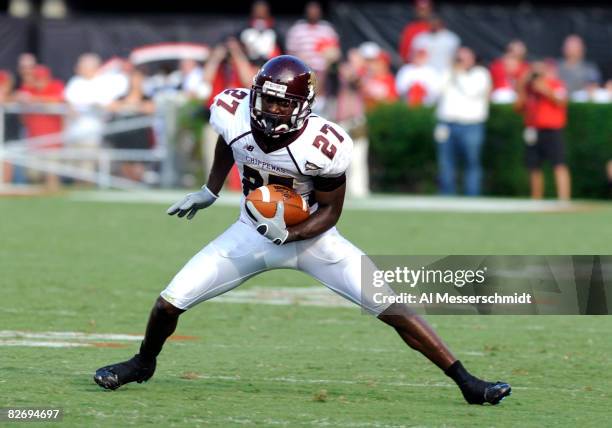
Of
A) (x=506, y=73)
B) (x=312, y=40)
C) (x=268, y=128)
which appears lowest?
(x=506, y=73)

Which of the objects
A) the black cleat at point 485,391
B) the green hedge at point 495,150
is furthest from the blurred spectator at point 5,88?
the black cleat at point 485,391

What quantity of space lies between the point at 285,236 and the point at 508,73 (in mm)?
14025

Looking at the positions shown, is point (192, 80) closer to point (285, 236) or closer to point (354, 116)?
point (354, 116)

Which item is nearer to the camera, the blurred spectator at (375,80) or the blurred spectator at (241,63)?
the blurred spectator at (241,63)

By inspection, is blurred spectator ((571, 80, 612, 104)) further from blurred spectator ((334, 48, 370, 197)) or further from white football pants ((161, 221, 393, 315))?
white football pants ((161, 221, 393, 315))

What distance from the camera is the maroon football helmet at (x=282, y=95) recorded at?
20.3 feet

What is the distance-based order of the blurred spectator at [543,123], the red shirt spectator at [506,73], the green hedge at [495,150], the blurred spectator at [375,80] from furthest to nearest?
the red shirt spectator at [506,73]
the blurred spectator at [375,80]
the green hedge at [495,150]
the blurred spectator at [543,123]

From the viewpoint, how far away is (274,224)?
6113 mm

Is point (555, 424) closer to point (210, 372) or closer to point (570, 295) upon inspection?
point (210, 372)

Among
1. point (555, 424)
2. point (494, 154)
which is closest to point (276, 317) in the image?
point (555, 424)

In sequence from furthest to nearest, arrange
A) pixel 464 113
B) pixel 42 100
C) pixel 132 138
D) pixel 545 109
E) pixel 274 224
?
pixel 42 100, pixel 132 138, pixel 464 113, pixel 545 109, pixel 274 224

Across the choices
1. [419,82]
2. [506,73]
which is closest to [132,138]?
[419,82]

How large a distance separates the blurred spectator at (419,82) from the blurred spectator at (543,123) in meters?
2.13

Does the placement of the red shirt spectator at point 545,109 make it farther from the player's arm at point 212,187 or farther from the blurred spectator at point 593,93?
the player's arm at point 212,187
